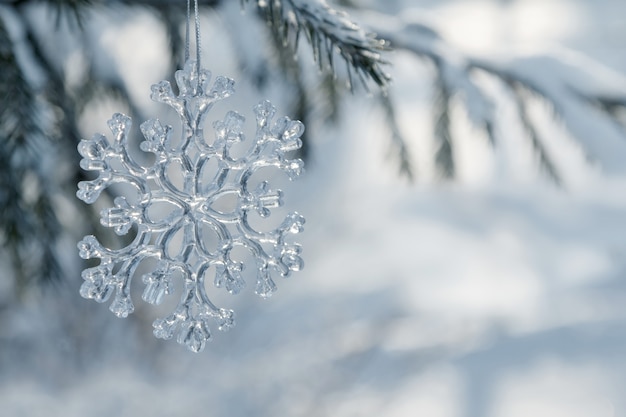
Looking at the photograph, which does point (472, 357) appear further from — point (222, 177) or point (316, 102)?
point (222, 177)

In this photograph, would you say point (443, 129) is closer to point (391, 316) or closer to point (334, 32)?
point (334, 32)

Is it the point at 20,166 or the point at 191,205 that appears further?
the point at 20,166

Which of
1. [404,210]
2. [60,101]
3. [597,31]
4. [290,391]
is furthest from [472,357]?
[597,31]

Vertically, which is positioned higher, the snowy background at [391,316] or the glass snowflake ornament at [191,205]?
the glass snowflake ornament at [191,205]

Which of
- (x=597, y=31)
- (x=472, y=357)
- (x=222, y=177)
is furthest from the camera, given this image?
(x=597, y=31)

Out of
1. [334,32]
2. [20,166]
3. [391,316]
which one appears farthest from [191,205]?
[391,316]

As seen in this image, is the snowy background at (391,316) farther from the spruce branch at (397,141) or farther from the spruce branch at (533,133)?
the spruce branch at (533,133)

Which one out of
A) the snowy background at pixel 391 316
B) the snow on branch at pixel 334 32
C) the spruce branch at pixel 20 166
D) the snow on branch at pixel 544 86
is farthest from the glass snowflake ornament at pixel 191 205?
the snowy background at pixel 391 316
